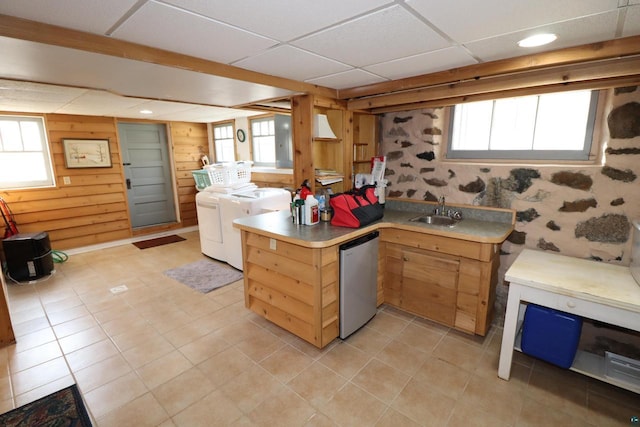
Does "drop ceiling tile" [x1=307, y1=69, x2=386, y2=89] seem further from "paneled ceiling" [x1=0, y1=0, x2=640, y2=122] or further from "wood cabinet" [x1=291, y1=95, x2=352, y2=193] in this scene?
"wood cabinet" [x1=291, y1=95, x2=352, y2=193]

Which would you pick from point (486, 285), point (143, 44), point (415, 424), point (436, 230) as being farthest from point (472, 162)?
point (143, 44)

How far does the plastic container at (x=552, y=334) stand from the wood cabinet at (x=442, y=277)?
0.36m

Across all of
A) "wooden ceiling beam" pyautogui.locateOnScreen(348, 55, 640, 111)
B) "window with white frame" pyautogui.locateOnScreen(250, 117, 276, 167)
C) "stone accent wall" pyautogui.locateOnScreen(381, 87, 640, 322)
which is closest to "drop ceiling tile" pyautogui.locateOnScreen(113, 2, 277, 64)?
"wooden ceiling beam" pyautogui.locateOnScreen(348, 55, 640, 111)

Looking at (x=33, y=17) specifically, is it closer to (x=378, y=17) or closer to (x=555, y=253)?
(x=378, y=17)

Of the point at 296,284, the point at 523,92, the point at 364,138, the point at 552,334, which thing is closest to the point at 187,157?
the point at 364,138

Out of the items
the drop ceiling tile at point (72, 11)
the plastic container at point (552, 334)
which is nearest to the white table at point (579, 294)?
the plastic container at point (552, 334)

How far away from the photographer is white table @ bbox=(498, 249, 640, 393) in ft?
5.44

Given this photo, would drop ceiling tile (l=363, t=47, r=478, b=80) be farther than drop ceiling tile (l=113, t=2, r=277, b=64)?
Yes

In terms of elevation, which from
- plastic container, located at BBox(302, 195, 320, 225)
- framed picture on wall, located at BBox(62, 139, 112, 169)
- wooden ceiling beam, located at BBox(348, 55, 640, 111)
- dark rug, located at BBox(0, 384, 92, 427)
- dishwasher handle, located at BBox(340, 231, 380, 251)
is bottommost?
dark rug, located at BBox(0, 384, 92, 427)

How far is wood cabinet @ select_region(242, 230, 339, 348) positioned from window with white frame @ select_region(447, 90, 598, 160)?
1.75m

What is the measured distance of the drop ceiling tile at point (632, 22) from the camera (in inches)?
54.4

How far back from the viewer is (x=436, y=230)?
8.03 ft

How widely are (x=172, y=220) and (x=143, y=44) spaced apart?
474cm

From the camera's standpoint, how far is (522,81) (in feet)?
7.20
